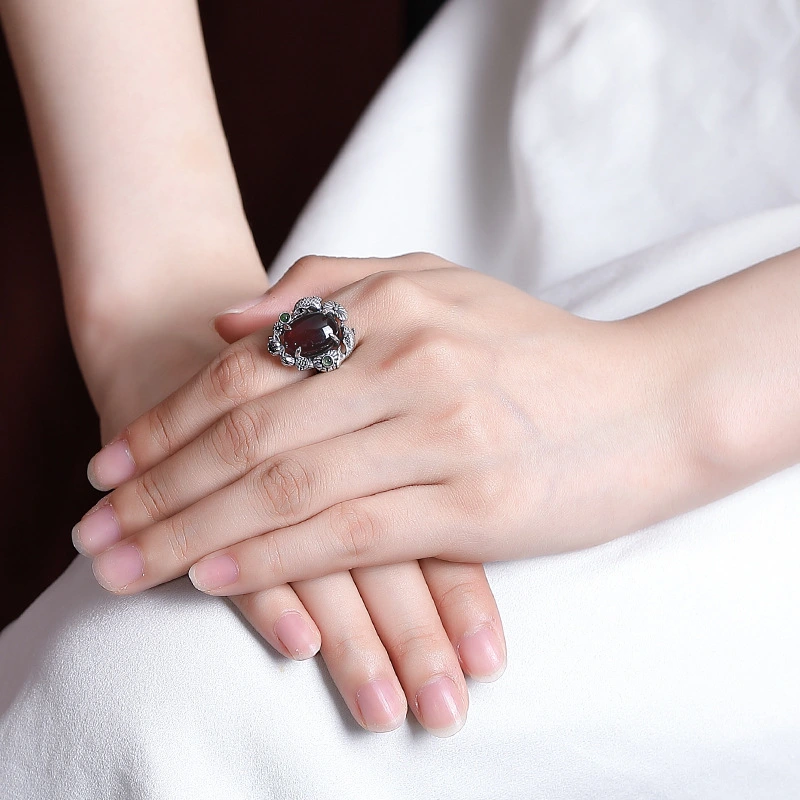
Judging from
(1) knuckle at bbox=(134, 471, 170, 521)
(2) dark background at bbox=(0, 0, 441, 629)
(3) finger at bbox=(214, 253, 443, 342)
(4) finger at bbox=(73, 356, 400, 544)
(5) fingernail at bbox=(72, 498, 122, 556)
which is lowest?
(2) dark background at bbox=(0, 0, 441, 629)

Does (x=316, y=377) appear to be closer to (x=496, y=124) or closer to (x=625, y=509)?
(x=625, y=509)

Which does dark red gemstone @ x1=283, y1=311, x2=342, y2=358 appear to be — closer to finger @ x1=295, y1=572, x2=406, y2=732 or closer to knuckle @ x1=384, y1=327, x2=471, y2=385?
knuckle @ x1=384, y1=327, x2=471, y2=385

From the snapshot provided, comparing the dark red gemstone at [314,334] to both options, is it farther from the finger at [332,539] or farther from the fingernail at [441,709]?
the fingernail at [441,709]

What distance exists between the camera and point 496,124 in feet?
3.31

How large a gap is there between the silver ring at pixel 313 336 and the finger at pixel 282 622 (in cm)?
16

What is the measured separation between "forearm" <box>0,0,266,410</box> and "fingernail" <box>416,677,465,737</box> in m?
0.43

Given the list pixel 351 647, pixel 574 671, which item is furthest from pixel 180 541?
pixel 574 671

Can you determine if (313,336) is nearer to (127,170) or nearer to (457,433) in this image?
(457,433)

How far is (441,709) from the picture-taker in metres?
0.58

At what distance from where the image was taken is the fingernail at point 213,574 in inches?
24.0

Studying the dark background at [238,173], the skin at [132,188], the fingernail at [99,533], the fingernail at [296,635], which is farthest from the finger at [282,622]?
the dark background at [238,173]

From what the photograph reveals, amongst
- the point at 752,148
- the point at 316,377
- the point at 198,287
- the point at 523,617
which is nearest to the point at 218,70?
the point at 198,287

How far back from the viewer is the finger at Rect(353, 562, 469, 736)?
59cm

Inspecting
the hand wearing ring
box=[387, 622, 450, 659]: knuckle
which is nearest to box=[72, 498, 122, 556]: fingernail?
the hand wearing ring
